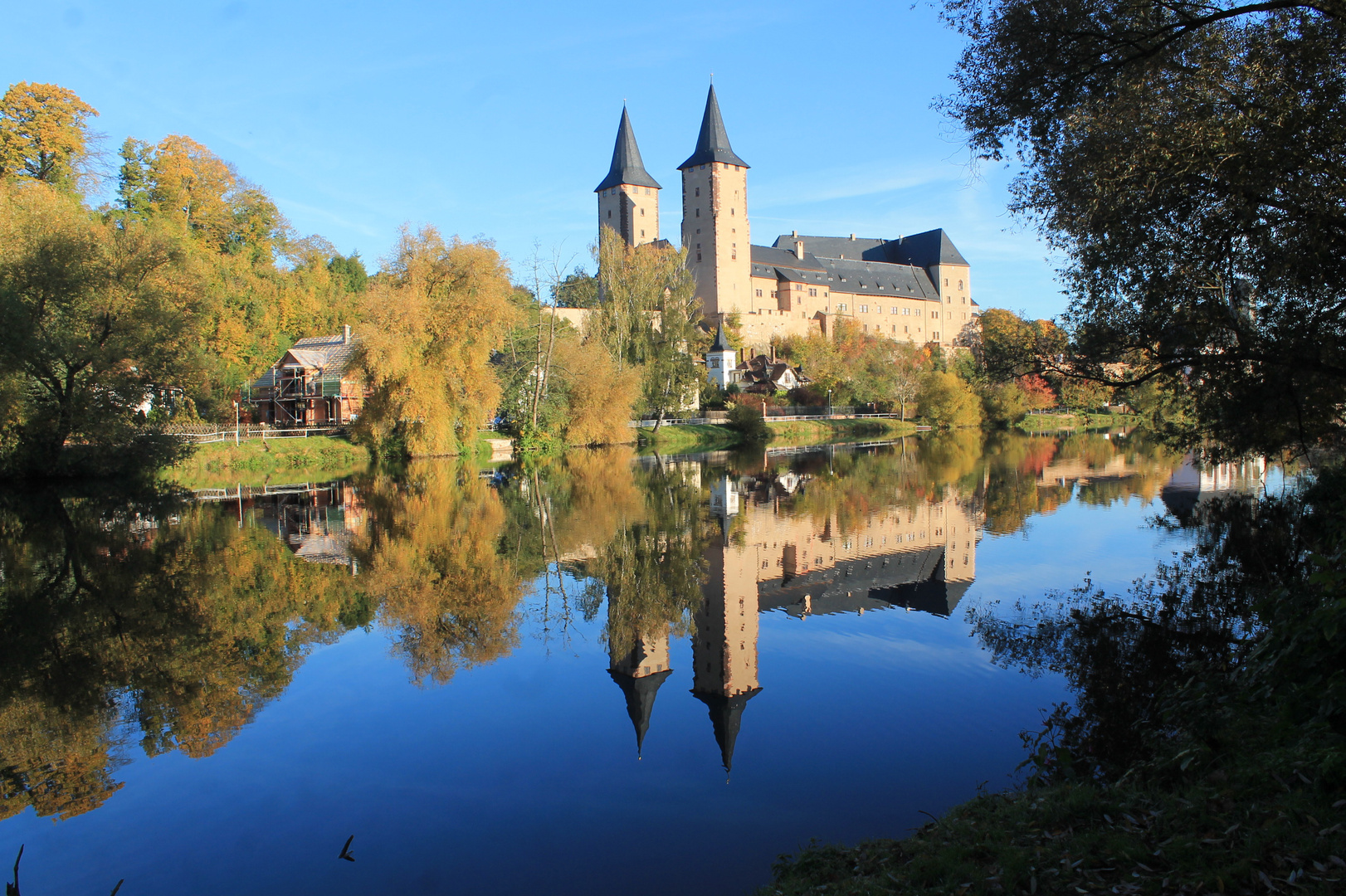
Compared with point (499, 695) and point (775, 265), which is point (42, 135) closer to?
point (499, 695)

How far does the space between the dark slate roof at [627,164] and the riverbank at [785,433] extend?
32.6 metres

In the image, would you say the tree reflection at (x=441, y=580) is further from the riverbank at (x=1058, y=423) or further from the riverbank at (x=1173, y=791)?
the riverbank at (x=1058, y=423)

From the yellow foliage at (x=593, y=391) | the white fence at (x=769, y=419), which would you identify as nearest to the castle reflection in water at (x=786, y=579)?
the yellow foliage at (x=593, y=391)

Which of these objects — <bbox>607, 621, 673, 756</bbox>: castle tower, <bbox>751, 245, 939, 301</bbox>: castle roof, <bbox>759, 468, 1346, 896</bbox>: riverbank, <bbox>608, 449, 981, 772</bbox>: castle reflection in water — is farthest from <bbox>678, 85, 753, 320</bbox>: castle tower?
<bbox>759, 468, 1346, 896</bbox>: riverbank

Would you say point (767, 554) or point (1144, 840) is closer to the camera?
point (1144, 840)

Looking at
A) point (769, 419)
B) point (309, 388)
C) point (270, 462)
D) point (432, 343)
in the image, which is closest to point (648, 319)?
point (432, 343)

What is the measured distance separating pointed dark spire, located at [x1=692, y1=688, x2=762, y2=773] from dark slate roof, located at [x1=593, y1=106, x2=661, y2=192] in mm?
75386

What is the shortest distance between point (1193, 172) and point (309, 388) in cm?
4137

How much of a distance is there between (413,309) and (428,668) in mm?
26556

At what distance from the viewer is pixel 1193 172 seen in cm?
840

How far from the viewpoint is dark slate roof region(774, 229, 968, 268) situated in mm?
100500

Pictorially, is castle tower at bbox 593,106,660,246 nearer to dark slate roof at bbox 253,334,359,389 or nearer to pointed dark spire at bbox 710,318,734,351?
pointed dark spire at bbox 710,318,734,351

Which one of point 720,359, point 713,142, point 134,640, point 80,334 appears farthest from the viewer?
point 713,142

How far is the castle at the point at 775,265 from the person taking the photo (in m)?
78.5
